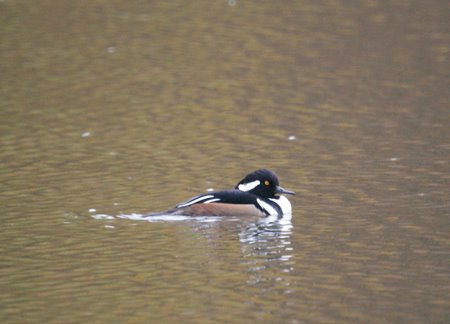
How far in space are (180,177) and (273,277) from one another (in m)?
5.22

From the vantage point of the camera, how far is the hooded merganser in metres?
14.2

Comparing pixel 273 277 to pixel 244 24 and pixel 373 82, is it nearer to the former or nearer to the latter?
pixel 373 82

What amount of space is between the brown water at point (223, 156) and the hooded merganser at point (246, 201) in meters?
0.20

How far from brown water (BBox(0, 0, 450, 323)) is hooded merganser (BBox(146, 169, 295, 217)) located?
0.65 ft

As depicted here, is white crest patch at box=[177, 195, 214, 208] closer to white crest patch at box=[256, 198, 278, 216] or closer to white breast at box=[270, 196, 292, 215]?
white crest patch at box=[256, 198, 278, 216]

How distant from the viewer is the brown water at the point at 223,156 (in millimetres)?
10984

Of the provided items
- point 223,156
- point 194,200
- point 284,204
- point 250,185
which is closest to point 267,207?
point 284,204

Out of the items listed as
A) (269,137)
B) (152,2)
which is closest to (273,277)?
(269,137)

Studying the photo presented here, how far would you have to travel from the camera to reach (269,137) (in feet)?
61.9

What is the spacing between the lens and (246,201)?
1451 centimetres

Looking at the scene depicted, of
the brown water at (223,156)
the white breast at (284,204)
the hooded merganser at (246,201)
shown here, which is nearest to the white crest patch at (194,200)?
the hooded merganser at (246,201)

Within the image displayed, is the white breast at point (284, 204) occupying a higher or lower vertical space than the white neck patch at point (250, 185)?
lower

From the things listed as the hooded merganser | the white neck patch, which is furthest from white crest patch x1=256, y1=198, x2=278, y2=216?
the white neck patch

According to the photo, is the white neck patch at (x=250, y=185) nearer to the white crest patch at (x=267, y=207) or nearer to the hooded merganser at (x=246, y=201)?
the hooded merganser at (x=246, y=201)
